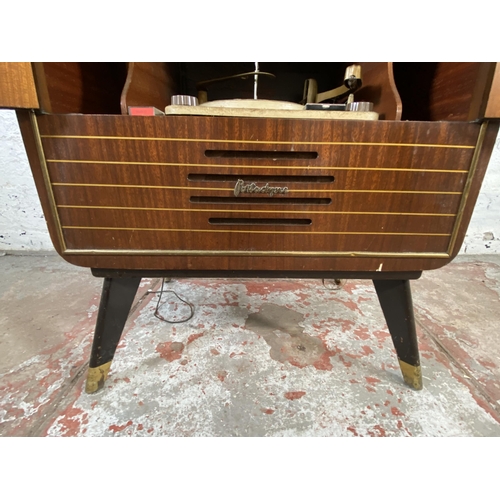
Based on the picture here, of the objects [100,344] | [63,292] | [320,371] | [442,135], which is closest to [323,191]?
[442,135]

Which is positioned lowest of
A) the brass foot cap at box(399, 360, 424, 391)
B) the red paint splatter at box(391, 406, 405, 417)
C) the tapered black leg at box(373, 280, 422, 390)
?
the red paint splatter at box(391, 406, 405, 417)

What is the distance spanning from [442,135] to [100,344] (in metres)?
0.99

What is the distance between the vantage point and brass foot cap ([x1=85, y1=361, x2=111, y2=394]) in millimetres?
790

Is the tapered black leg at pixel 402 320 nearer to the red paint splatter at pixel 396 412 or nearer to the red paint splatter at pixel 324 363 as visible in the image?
the red paint splatter at pixel 396 412

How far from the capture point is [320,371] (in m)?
0.91

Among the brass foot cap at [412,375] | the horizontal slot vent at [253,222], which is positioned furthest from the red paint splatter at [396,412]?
the horizontal slot vent at [253,222]

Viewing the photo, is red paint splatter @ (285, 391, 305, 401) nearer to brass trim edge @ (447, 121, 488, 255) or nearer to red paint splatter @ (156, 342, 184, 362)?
red paint splatter @ (156, 342, 184, 362)

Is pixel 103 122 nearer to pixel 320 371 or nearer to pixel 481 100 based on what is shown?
pixel 481 100

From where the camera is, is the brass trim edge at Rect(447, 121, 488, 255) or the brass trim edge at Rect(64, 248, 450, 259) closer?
the brass trim edge at Rect(447, 121, 488, 255)

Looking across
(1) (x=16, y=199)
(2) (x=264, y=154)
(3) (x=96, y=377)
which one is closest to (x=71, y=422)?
(3) (x=96, y=377)

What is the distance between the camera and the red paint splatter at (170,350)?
957 millimetres

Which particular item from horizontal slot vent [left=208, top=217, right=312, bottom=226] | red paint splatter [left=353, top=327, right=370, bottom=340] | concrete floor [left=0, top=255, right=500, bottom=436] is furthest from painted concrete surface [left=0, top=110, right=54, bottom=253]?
red paint splatter [left=353, top=327, right=370, bottom=340]

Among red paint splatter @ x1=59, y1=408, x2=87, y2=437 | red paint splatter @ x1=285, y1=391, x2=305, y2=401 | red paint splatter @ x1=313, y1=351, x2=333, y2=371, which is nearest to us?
red paint splatter @ x1=59, y1=408, x2=87, y2=437

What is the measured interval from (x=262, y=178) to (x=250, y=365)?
2.10 ft
